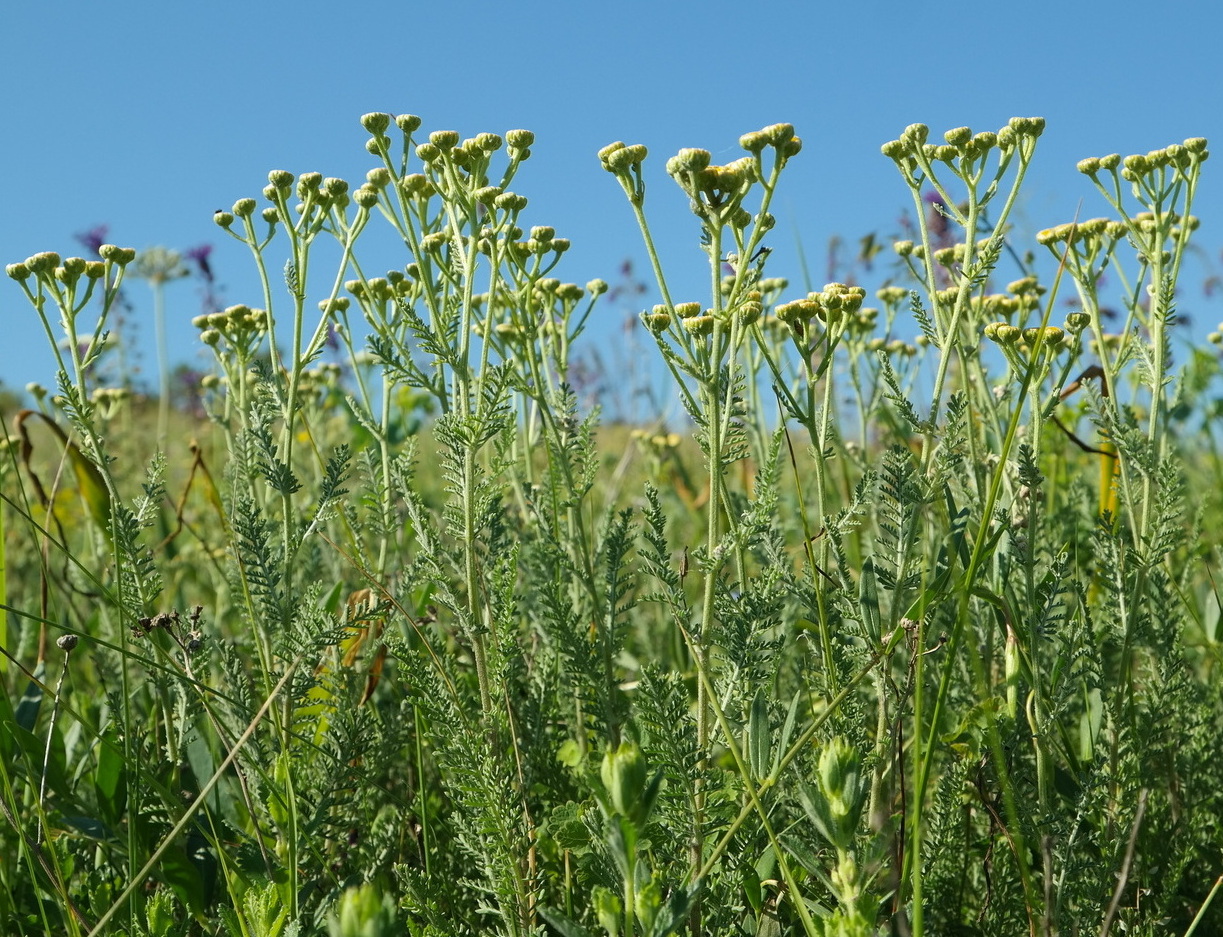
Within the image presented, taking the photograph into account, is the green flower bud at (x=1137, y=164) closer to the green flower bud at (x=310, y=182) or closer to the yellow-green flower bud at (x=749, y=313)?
the yellow-green flower bud at (x=749, y=313)

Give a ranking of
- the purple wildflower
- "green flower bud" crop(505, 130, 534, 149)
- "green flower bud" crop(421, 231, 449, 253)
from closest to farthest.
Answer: "green flower bud" crop(505, 130, 534, 149)
"green flower bud" crop(421, 231, 449, 253)
the purple wildflower

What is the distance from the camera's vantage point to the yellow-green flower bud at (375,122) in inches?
86.7

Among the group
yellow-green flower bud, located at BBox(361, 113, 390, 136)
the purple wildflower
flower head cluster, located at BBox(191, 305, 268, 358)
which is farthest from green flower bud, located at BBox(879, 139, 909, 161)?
the purple wildflower

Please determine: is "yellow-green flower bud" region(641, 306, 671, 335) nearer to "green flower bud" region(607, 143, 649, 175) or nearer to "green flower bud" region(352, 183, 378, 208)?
"green flower bud" region(607, 143, 649, 175)

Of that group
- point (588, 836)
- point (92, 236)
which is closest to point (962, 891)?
point (588, 836)

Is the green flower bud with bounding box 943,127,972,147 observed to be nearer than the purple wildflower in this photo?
Yes

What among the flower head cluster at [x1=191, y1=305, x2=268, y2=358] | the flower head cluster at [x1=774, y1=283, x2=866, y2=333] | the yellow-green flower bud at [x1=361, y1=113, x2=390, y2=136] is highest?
the yellow-green flower bud at [x1=361, y1=113, x2=390, y2=136]

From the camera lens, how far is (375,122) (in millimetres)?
2211

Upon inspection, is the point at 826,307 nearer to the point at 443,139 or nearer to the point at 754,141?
the point at 754,141

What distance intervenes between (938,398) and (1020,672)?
562 mm

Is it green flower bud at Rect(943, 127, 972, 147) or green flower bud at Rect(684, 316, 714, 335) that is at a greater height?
green flower bud at Rect(943, 127, 972, 147)

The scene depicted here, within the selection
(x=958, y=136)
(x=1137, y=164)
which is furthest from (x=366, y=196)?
(x=1137, y=164)

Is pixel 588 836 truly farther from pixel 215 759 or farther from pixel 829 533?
pixel 215 759

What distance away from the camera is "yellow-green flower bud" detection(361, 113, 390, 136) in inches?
86.7
